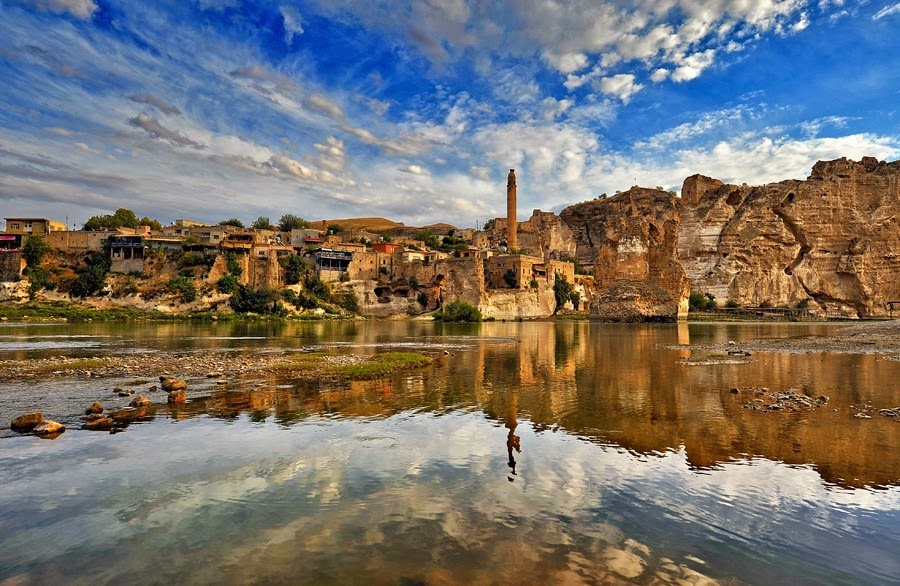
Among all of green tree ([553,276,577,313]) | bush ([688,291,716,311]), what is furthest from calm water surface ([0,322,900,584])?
bush ([688,291,716,311])

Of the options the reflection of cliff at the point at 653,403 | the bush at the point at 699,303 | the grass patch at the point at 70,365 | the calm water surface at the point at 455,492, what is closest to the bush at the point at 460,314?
the bush at the point at 699,303

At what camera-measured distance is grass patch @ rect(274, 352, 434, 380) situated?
50.2 ft

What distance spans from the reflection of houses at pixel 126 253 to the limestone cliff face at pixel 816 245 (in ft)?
251

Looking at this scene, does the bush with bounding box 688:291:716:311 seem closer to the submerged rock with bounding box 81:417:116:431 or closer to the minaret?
the minaret

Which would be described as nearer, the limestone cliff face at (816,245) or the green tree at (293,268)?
the green tree at (293,268)

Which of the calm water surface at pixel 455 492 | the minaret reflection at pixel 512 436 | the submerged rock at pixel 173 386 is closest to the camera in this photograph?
the calm water surface at pixel 455 492

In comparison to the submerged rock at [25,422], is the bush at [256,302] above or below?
above

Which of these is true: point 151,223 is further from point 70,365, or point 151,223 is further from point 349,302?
point 70,365

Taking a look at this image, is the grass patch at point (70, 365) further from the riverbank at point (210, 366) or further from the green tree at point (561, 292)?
the green tree at point (561, 292)

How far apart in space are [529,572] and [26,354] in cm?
2314

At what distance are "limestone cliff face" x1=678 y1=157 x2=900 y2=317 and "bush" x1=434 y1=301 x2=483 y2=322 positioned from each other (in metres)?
39.9

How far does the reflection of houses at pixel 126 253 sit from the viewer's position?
62.6 metres

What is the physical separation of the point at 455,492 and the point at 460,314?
55524 mm

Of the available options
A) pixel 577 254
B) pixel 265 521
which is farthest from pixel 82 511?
pixel 577 254
